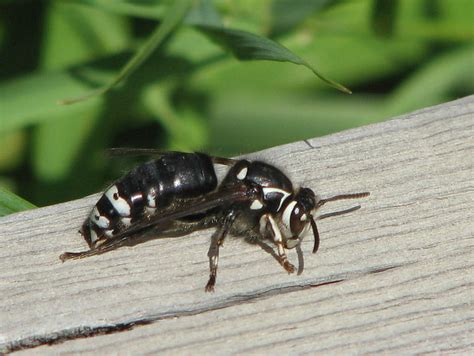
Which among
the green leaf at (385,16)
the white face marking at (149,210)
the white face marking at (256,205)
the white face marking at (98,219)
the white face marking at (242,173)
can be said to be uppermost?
the white face marking at (98,219)

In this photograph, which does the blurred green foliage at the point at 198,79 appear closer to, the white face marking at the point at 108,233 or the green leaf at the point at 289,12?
the green leaf at the point at 289,12

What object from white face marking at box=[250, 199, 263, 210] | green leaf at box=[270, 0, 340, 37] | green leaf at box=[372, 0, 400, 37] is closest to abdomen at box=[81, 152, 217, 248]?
white face marking at box=[250, 199, 263, 210]

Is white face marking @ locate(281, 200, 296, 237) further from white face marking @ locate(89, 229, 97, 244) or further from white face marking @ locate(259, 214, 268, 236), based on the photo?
white face marking @ locate(89, 229, 97, 244)

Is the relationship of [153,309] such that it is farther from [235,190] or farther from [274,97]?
[274,97]

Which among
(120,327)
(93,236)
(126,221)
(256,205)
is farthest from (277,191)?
(120,327)

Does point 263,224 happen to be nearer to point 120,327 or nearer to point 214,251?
point 214,251

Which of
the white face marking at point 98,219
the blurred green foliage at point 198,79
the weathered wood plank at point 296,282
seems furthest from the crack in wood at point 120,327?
the blurred green foliage at point 198,79

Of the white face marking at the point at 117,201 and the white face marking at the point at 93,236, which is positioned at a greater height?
the white face marking at the point at 93,236
